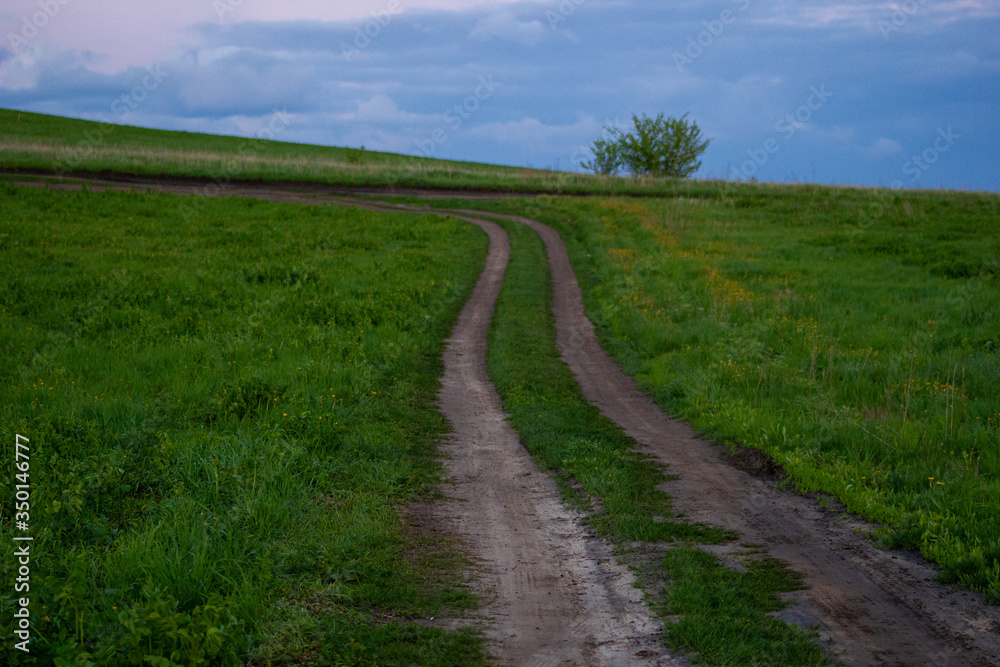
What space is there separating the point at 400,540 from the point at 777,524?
353 centimetres

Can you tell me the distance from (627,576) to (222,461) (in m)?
4.12

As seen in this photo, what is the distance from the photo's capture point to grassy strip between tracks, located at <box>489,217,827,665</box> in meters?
4.48

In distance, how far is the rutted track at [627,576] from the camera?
4.52 meters

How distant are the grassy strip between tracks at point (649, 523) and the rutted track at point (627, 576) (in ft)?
0.71

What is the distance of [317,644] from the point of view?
4.44 meters

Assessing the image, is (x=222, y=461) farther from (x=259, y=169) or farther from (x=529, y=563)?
(x=259, y=169)

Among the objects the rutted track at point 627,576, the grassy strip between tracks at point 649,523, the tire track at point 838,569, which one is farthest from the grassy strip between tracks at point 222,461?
the tire track at point 838,569

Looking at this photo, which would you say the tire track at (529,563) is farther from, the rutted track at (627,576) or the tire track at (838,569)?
the tire track at (838,569)

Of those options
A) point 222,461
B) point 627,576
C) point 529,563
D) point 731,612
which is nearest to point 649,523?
point 627,576

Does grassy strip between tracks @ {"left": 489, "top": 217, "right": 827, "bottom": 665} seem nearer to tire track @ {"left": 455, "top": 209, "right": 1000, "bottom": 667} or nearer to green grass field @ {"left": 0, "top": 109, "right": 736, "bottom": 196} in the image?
tire track @ {"left": 455, "top": 209, "right": 1000, "bottom": 667}

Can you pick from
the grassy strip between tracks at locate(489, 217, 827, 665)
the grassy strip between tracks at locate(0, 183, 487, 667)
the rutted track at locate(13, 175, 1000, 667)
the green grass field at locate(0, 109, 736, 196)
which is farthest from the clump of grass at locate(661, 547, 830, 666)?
the green grass field at locate(0, 109, 736, 196)

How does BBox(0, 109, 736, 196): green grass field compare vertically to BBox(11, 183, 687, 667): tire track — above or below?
above

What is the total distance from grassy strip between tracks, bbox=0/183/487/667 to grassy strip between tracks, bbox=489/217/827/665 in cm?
138

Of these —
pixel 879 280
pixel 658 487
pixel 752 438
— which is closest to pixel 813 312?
pixel 879 280
